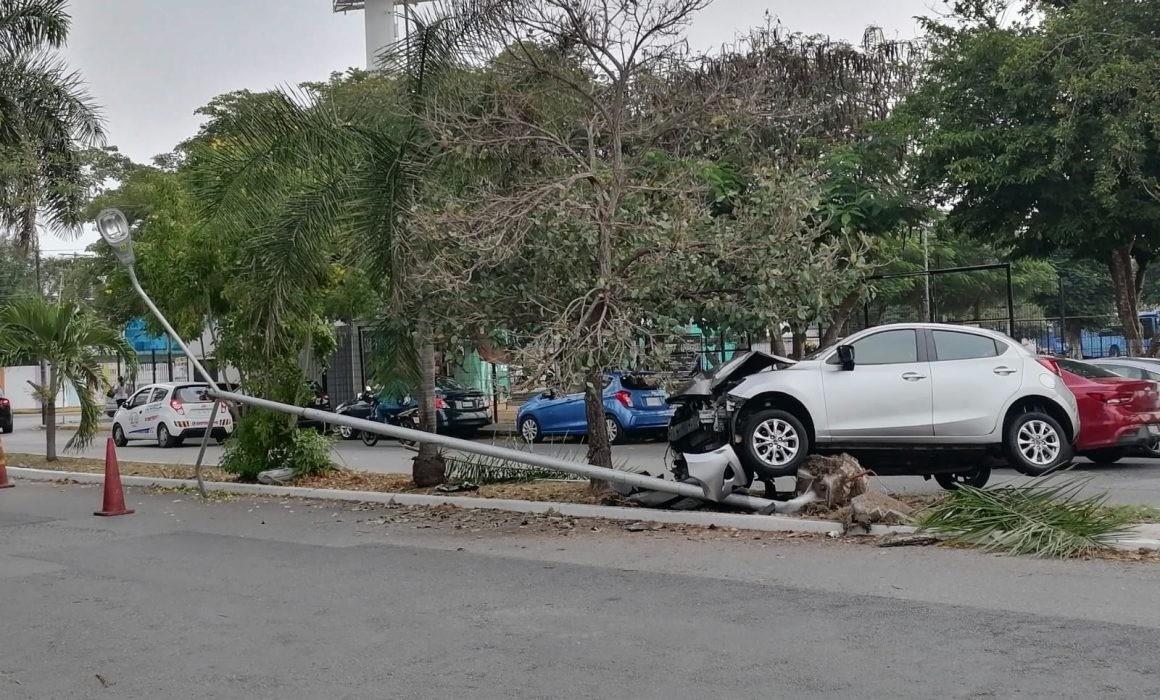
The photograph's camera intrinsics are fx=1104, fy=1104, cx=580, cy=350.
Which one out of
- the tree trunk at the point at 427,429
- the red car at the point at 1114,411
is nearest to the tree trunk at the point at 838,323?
the red car at the point at 1114,411

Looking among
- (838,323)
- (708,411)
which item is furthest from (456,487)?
(838,323)

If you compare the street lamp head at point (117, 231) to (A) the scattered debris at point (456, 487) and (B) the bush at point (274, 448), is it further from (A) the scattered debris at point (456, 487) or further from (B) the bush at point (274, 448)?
(A) the scattered debris at point (456, 487)

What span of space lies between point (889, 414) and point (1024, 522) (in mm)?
2660

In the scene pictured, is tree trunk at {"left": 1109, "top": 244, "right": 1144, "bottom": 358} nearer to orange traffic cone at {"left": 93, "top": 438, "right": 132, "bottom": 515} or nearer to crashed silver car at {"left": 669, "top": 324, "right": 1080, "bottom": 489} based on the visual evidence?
crashed silver car at {"left": 669, "top": 324, "right": 1080, "bottom": 489}

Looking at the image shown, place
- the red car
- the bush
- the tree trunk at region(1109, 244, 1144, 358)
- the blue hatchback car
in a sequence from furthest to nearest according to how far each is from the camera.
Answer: the tree trunk at region(1109, 244, 1144, 358)
the blue hatchback car
the bush
the red car

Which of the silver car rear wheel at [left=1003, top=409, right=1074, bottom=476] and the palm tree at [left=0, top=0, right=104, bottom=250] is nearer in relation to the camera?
the silver car rear wheel at [left=1003, top=409, right=1074, bottom=476]

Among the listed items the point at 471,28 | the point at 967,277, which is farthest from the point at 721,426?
the point at 967,277

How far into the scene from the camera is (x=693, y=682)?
5.57m

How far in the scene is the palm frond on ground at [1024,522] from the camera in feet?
28.1

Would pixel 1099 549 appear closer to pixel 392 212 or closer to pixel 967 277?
pixel 392 212

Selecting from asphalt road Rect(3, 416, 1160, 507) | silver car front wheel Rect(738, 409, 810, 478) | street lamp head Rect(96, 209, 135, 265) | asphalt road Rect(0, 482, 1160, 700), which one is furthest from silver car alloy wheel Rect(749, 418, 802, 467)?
street lamp head Rect(96, 209, 135, 265)

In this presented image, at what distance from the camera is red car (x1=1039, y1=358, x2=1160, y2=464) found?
1364cm

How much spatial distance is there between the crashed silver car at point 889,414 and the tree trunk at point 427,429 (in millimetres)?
3241

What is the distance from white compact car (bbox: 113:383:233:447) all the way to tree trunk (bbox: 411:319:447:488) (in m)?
12.9
